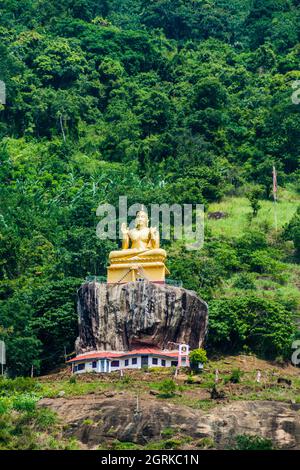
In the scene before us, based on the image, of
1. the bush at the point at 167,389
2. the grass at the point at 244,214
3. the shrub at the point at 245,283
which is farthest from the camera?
the grass at the point at 244,214

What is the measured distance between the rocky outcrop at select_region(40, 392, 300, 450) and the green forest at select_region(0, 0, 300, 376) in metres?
7.70

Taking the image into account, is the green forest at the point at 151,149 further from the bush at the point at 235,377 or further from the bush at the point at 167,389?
the bush at the point at 167,389

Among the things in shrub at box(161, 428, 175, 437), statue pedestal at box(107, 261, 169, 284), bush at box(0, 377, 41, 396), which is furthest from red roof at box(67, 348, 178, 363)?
shrub at box(161, 428, 175, 437)

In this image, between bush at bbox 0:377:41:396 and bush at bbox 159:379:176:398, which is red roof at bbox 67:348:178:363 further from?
bush at bbox 159:379:176:398

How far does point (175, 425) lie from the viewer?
45.7 meters

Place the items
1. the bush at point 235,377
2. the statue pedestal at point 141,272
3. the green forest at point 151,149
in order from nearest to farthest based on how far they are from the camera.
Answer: the bush at point 235,377
the statue pedestal at point 141,272
the green forest at point 151,149

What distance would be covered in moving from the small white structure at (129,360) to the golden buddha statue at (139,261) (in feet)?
14.0

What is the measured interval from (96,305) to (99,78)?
143 feet

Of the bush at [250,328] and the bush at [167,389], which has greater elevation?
the bush at [250,328]

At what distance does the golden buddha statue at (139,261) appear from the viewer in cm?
5644

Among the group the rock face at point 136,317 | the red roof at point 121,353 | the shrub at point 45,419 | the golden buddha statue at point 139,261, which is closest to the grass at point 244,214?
the golden buddha statue at point 139,261
